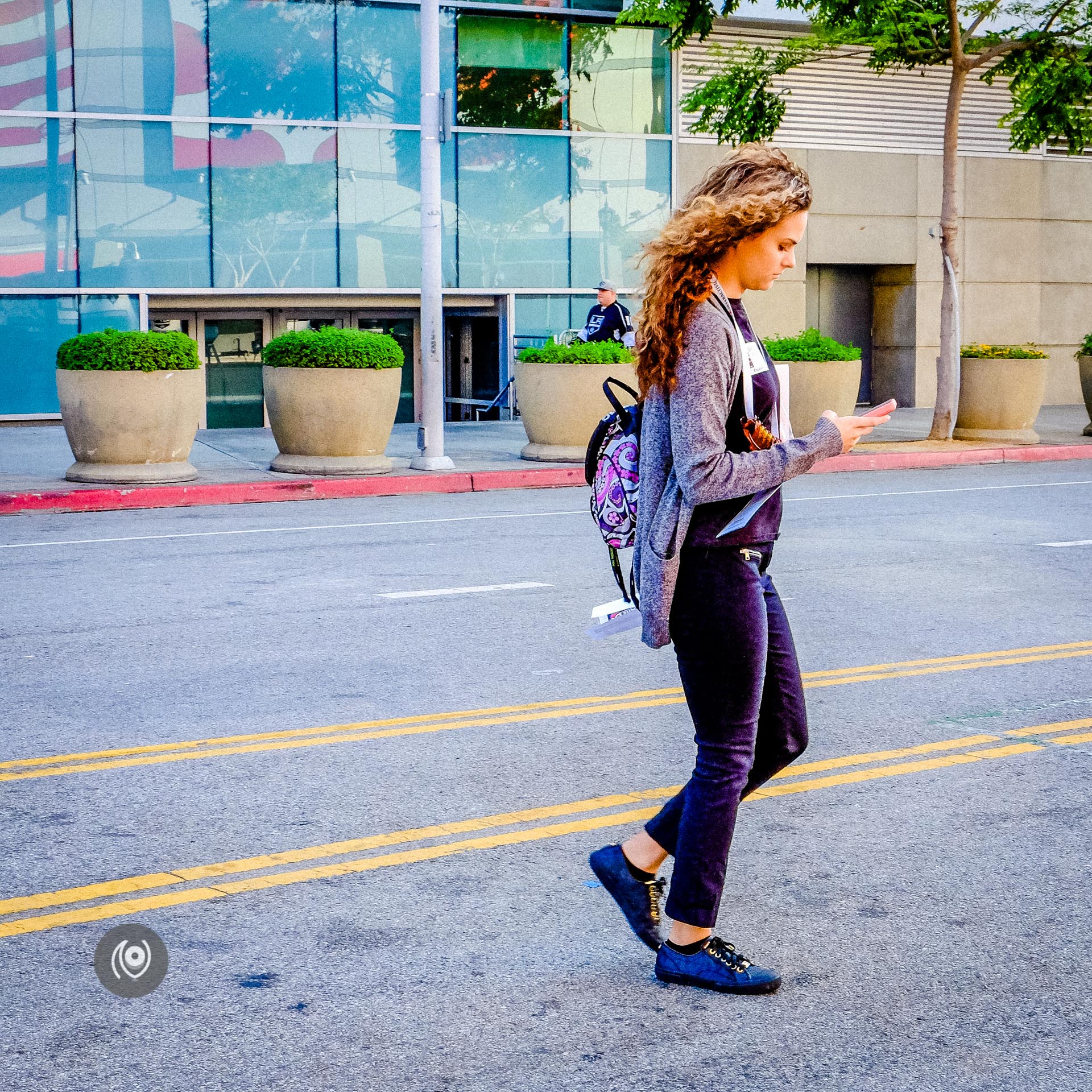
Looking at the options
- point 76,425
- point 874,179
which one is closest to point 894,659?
point 76,425

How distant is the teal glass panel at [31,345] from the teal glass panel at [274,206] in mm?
2270

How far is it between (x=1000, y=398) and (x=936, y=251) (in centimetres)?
774

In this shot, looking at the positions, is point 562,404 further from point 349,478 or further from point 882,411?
point 882,411

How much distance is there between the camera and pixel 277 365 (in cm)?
1598

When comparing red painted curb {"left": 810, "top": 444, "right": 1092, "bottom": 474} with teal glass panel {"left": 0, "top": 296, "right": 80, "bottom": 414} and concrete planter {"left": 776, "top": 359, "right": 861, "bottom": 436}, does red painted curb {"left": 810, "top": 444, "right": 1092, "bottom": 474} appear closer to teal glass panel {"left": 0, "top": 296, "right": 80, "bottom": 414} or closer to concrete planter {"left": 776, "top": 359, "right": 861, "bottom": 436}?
concrete planter {"left": 776, "top": 359, "right": 861, "bottom": 436}

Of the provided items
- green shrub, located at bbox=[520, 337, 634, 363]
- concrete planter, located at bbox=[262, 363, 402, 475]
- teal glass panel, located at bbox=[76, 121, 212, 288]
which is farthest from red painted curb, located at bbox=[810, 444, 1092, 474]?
teal glass panel, located at bbox=[76, 121, 212, 288]

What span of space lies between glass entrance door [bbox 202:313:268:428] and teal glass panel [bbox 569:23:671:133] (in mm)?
6120

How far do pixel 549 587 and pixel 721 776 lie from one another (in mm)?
5767

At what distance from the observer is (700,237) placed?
355 cm

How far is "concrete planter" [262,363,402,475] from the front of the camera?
1571cm

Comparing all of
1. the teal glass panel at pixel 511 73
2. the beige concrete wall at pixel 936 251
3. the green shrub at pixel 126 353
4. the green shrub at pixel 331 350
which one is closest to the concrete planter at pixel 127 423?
the green shrub at pixel 126 353

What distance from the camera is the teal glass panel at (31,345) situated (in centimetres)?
2150

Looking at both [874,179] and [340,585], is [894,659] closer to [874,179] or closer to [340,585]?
[340,585]

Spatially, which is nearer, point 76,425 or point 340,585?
point 340,585
